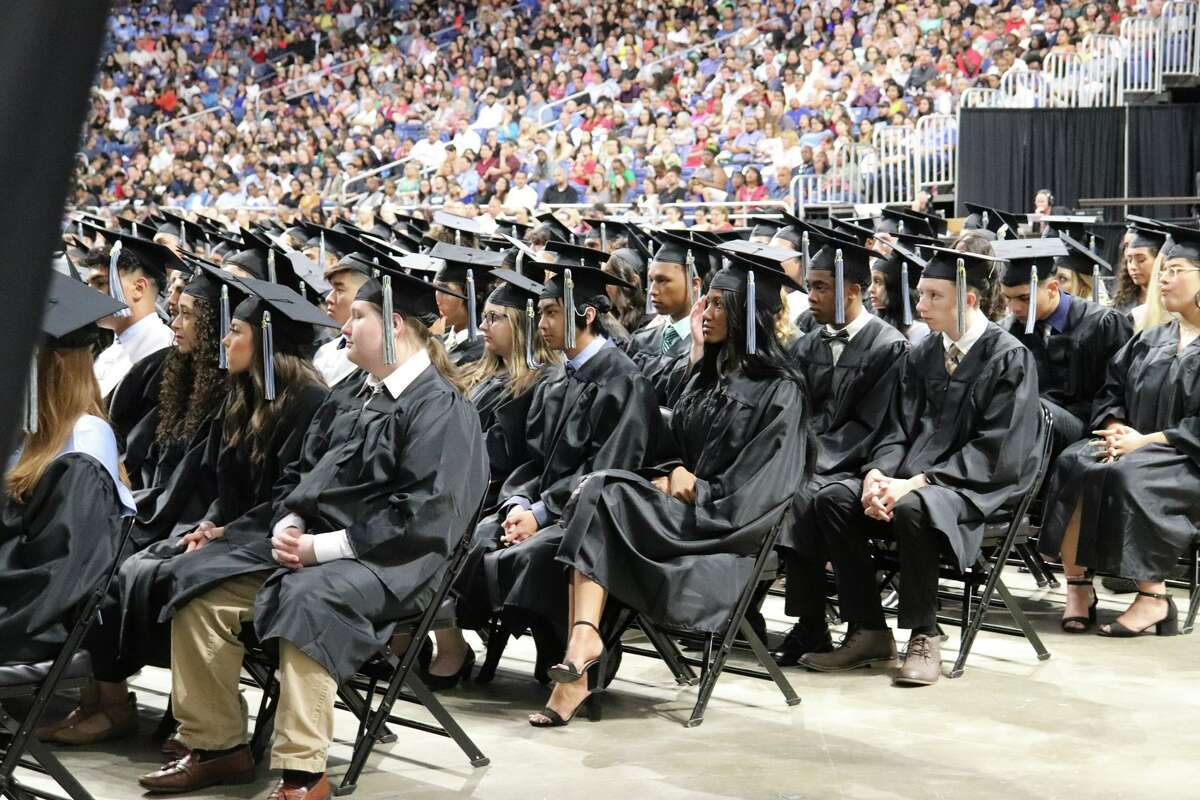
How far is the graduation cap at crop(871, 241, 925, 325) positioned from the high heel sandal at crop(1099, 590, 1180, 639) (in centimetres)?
157

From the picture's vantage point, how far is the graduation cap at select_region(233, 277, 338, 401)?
191 inches

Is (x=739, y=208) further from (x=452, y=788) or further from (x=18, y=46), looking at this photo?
(x=18, y=46)

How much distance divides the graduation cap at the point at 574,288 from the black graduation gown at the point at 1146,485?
227 centimetres

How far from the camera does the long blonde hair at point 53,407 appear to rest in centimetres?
403

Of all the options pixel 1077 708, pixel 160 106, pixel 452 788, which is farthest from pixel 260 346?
pixel 160 106

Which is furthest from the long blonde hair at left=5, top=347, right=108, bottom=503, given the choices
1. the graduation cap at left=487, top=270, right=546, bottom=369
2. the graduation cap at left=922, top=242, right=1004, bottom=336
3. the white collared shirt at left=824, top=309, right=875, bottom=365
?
the graduation cap at left=922, top=242, right=1004, bottom=336

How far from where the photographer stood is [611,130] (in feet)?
66.8

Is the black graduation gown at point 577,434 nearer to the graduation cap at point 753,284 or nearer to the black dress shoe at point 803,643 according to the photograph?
the graduation cap at point 753,284

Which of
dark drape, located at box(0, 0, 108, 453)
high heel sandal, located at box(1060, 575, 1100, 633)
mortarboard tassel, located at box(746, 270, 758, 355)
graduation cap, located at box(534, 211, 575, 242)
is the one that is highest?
dark drape, located at box(0, 0, 108, 453)

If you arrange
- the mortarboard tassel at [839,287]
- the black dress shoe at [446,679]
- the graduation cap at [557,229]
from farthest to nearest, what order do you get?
the graduation cap at [557,229] → the mortarboard tassel at [839,287] → the black dress shoe at [446,679]

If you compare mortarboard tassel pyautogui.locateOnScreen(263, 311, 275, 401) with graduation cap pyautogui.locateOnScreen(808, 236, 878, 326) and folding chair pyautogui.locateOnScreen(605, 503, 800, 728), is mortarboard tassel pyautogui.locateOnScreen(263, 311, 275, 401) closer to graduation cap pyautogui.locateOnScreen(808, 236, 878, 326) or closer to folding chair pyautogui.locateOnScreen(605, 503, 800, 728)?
folding chair pyautogui.locateOnScreen(605, 503, 800, 728)

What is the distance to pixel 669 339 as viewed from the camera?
6938 mm

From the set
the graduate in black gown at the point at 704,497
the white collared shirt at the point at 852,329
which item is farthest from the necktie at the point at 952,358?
the graduate in black gown at the point at 704,497

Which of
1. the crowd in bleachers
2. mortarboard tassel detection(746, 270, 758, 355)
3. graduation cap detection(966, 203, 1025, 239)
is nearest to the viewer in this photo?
mortarboard tassel detection(746, 270, 758, 355)
